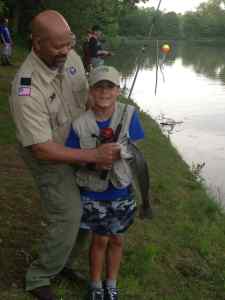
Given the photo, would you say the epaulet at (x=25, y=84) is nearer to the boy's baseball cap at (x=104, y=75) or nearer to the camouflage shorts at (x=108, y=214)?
the boy's baseball cap at (x=104, y=75)

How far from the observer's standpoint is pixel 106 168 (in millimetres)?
3309

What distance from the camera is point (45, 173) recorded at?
3416 mm

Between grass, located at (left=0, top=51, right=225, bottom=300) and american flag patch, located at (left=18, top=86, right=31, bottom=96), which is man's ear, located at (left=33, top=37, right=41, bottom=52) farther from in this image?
grass, located at (left=0, top=51, right=225, bottom=300)

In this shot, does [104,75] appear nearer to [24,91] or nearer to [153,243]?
[24,91]

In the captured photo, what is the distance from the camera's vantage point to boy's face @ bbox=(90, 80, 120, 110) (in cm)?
336

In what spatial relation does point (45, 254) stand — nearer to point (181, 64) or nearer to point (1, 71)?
point (1, 71)

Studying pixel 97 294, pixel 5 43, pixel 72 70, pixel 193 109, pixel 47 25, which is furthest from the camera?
pixel 193 109

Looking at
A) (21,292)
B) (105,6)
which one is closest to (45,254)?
(21,292)

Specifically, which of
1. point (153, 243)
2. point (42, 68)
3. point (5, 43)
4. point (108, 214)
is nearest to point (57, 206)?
point (108, 214)

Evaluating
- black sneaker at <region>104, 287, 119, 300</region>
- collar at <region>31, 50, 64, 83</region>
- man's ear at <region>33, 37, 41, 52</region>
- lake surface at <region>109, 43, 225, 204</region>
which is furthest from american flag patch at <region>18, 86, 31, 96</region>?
black sneaker at <region>104, 287, 119, 300</region>

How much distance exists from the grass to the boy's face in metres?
1.44

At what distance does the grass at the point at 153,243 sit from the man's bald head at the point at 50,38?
5.44 ft

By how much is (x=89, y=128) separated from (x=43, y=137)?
1.09ft

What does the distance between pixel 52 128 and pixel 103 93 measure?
0.40 m
